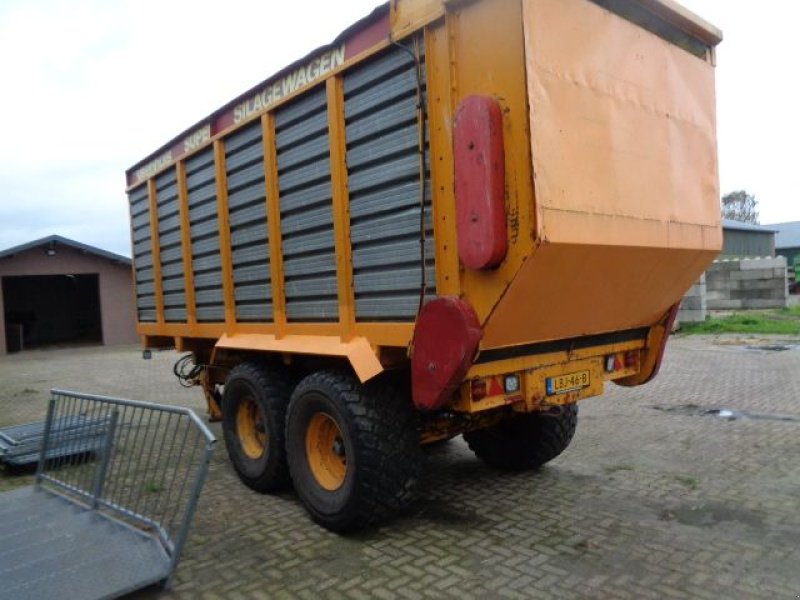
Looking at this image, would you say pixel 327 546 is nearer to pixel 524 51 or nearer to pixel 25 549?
pixel 25 549

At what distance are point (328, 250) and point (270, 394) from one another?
4.27ft

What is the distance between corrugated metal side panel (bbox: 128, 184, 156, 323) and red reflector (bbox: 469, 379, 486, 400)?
14.9 ft

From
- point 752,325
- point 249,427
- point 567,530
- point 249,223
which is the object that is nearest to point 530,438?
point 567,530

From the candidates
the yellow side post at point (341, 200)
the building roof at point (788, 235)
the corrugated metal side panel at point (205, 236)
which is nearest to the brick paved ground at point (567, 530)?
the yellow side post at point (341, 200)

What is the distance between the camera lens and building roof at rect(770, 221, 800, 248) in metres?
40.7

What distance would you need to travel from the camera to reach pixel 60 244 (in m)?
21.6

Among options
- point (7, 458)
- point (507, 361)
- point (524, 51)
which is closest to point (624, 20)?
point (524, 51)

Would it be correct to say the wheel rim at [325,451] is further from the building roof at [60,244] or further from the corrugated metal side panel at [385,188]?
the building roof at [60,244]

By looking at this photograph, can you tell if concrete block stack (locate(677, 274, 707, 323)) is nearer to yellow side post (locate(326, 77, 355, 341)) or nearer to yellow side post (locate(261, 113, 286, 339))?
yellow side post (locate(261, 113, 286, 339))

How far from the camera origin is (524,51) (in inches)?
119

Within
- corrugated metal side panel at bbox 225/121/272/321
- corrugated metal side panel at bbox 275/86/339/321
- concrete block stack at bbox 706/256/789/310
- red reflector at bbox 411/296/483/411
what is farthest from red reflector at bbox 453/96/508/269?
concrete block stack at bbox 706/256/789/310

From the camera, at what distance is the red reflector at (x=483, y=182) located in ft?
10.1

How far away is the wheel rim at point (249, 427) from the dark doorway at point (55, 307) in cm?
2318

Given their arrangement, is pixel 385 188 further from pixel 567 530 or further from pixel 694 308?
pixel 694 308
